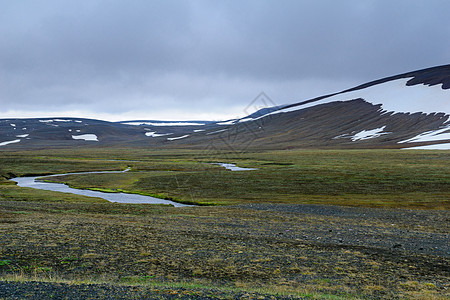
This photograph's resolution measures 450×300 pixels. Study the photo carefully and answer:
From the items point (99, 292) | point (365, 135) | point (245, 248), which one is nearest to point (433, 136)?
point (365, 135)

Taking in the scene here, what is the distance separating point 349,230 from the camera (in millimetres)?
27688

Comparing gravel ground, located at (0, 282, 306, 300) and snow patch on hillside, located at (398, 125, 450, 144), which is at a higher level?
gravel ground, located at (0, 282, 306, 300)

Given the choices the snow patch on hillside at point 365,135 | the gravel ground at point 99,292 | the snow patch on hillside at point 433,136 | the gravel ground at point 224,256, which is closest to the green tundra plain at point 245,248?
the gravel ground at point 224,256

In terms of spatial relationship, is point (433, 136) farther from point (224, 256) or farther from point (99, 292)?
point (99, 292)

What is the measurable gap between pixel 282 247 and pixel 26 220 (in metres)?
17.2

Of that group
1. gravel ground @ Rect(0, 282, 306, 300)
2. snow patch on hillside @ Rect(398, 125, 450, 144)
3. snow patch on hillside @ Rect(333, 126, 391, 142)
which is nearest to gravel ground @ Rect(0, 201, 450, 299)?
gravel ground @ Rect(0, 282, 306, 300)

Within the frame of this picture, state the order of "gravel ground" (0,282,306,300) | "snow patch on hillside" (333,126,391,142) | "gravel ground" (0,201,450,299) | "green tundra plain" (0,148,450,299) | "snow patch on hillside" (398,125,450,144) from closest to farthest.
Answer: "gravel ground" (0,282,306,300)
"gravel ground" (0,201,450,299)
"green tundra plain" (0,148,450,299)
"snow patch on hillside" (398,125,450,144)
"snow patch on hillside" (333,126,391,142)

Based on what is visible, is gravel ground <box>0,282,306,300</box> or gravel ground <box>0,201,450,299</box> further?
gravel ground <box>0,201,450,299</box>

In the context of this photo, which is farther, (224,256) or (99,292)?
(224,256)

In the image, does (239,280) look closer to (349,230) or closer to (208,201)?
(349,230)

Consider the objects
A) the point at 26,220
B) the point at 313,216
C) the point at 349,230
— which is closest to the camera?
the point at 26,220

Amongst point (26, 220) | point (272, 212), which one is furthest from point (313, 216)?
point (26, 220)

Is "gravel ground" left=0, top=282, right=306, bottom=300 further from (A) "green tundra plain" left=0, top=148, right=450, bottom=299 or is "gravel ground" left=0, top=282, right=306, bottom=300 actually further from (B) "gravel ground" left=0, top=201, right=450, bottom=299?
(A) "green tundra plain" left=0, top=148, right=450, bottom=299

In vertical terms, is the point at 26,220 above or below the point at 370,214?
above
